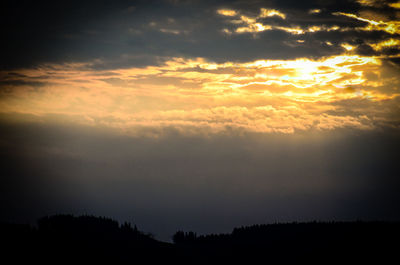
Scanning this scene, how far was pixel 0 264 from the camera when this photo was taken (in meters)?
148

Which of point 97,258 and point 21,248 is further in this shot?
point 97,258

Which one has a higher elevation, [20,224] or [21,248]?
[20,224]

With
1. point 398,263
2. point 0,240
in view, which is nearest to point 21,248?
point 0,240

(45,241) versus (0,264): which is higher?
(45,241)

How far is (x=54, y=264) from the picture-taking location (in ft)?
541

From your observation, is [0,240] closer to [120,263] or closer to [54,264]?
[54,264]

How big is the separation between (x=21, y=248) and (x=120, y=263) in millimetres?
51440

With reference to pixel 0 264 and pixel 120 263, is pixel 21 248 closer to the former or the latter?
pixel 0 264

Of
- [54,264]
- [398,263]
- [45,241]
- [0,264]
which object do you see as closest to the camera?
[0,264]

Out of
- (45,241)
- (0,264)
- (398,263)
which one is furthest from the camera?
(398,263)

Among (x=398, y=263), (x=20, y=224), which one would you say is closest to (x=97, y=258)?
(x=20, y=224)

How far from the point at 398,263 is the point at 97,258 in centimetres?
15703

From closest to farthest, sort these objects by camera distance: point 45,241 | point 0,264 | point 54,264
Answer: point 0,264 → point 54,264 → point 45,241

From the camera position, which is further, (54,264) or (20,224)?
(20,224)
